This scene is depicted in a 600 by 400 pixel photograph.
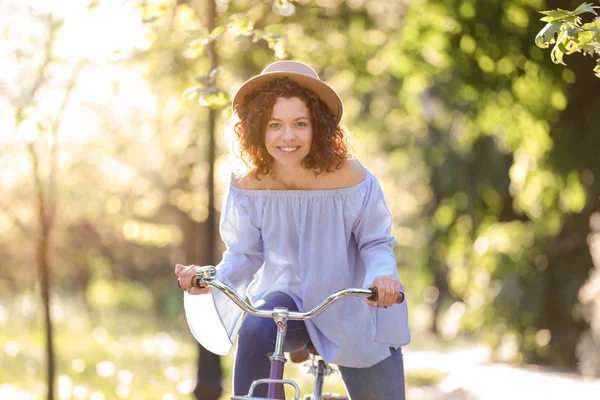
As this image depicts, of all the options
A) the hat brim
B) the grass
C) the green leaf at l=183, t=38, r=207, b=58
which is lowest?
the grass

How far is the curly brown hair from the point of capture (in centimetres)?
363

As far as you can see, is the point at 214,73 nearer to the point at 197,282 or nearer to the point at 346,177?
the point at 346,177

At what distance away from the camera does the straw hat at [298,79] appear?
3637 millimetres

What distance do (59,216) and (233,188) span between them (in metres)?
14.1

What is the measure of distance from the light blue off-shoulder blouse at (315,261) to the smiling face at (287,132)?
159mm

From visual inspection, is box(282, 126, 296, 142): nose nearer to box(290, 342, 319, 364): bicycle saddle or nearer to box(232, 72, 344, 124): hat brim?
box(232, 72, 344, 124): hat brim

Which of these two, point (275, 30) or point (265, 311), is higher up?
point (275, 30)

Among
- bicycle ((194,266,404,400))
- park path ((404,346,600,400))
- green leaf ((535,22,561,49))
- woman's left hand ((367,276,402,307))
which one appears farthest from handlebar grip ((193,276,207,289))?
park path ((404,346,600,400))

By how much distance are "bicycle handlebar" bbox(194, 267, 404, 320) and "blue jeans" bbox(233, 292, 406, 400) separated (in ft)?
0.95

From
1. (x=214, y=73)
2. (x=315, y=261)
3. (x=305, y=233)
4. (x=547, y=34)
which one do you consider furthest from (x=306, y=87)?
(x=214, y=73)

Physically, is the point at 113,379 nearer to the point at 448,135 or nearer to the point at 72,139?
the point at 72,139

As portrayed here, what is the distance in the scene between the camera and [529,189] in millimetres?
9750

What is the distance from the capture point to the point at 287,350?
359cm

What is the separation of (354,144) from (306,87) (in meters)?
0.37
